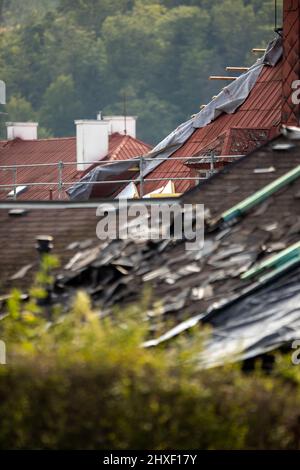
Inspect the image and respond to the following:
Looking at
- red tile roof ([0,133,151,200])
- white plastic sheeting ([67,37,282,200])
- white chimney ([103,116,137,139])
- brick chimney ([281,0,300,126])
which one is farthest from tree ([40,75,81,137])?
brick chimney ([281,0,300,126])

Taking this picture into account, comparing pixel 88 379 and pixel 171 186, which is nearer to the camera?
pixel 88 379

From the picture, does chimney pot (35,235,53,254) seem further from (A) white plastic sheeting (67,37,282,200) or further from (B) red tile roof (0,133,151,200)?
(B) red tile roof (0,133,151,200)

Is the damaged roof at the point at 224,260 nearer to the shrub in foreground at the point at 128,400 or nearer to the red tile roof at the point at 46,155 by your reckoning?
the shrub in foreground at the point at 128,400

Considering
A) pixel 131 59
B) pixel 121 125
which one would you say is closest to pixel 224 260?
pixel 121 125

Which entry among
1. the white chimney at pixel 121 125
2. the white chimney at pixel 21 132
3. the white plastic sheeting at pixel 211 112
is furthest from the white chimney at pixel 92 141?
the white plastic sheeting at pixel 211 112

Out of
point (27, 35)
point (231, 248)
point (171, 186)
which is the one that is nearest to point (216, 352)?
point (231, 248)

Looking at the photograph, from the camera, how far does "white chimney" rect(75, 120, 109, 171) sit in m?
60.8

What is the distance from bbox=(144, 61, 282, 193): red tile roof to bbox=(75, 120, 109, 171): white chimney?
20.3 meters

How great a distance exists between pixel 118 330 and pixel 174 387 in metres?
0.70

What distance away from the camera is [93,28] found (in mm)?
153875

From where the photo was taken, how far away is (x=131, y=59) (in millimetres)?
136125

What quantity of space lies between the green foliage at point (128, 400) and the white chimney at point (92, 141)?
1850 inches

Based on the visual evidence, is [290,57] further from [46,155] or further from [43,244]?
[46,155]
